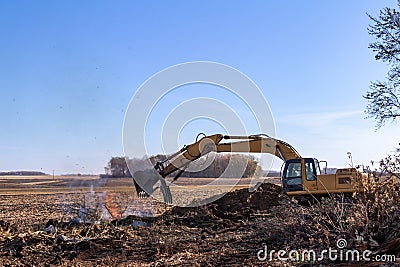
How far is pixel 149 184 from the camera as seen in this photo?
17.5 meters

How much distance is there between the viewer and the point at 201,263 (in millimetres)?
7863

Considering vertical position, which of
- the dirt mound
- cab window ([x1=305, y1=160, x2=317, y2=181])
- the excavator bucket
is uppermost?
cab window ([x1=305, y1=160, x2=317, y2=181])

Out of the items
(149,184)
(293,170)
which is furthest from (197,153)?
(293,170)

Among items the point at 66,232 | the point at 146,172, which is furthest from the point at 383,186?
the point at 146,172

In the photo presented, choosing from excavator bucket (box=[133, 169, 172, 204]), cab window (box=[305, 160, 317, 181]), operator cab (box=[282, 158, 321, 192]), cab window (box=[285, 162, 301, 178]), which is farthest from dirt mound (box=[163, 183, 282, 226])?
cab window (box=[305, 160, 317, 181])

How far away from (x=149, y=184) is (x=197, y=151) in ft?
7.33

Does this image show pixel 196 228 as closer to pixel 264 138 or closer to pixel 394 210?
pixel 264 138

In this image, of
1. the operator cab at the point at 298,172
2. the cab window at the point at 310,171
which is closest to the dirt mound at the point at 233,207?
the operator cab at the point at 298,172

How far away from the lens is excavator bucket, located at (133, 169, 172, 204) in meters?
17.5

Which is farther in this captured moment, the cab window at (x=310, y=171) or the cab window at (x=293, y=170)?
the cab window at (x=293, y=170)

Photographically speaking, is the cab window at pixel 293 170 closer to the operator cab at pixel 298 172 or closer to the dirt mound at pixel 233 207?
the operator cab at pixel 298 172

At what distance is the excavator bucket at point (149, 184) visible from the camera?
17.5 metres

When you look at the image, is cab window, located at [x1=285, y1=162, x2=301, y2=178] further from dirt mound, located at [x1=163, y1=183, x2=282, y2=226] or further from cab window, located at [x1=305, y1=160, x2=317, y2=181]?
dirt mound, located at [x1=163, y1=183, x2=282, y2=226]

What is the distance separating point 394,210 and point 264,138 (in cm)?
1047
